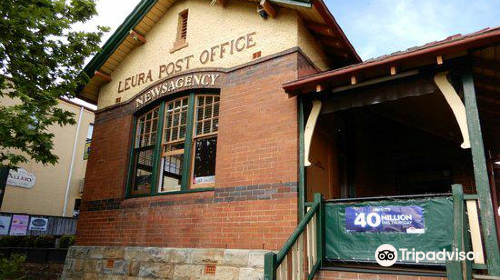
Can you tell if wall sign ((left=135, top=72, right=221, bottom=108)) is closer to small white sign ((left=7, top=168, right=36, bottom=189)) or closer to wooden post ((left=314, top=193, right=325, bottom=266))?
wooden post ((left=314, top=193, right=325, bottom=266))

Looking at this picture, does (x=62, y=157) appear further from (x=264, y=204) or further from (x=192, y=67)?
(x=264, y=204)

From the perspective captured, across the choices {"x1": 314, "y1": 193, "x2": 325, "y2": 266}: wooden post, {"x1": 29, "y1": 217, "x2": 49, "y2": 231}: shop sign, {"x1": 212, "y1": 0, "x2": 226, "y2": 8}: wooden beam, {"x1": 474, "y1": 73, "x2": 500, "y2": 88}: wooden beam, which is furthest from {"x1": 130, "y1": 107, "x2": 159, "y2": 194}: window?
{"x1": 29, "y1": 217, "x2": 49, "y2": 231}: shop sign

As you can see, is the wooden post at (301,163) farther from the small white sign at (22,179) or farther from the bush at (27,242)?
the small white sign at (22,179)

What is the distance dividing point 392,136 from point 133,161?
244 inches

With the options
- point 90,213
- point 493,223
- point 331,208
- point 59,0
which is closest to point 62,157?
point 90,213

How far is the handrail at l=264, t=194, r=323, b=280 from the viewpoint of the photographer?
14.5ft

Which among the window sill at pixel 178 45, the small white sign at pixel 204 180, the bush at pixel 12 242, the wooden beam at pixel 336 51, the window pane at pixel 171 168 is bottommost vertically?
the bush at pixel 12 242

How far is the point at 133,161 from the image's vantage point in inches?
349

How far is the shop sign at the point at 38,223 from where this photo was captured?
19.6m

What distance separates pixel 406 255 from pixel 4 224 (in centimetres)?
1965

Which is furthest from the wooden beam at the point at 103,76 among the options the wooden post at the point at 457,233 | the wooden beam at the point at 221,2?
the wooden post at the point at 457,233

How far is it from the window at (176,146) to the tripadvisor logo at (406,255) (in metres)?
3.40

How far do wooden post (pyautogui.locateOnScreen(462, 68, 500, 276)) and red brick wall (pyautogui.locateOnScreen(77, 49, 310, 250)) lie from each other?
2.47 metres


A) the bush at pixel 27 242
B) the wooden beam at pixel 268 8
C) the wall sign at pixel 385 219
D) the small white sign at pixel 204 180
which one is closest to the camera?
the wall sign at pixel 385 219
